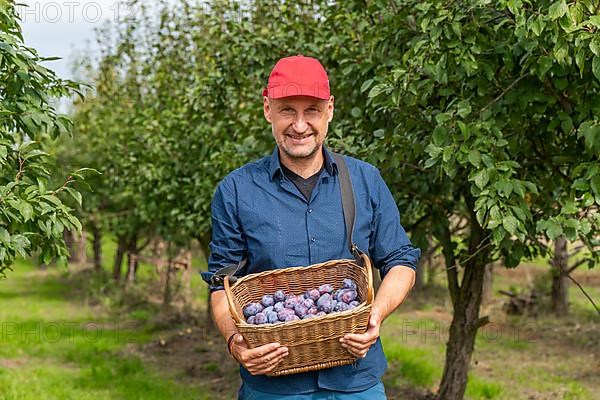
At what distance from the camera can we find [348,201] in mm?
3299

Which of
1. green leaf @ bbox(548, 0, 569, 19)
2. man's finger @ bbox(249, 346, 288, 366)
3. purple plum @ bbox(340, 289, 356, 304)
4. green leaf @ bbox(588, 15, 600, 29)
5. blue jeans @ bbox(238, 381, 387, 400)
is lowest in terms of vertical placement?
blue jeans @ bbox(238, 381, 387, 400)

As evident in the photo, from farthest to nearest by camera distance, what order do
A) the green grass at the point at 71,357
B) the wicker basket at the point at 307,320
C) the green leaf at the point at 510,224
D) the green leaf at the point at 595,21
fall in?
the green grass at the point at 71,357 → the green leaf at the point at 510,224 → the green leaf at the point at 595,21 → the wicker basket at the point at 307,320

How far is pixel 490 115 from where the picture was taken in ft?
16.6

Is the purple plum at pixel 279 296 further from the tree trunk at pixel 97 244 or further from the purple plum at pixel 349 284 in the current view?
the tree trunk at pixel 97 244

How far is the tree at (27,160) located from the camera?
4.37m

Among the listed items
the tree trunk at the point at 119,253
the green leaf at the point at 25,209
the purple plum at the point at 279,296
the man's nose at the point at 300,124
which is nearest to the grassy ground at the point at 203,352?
the tree trunk at the point at 119,253

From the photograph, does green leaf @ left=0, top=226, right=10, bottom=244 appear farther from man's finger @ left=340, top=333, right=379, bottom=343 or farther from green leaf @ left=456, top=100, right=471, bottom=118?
green leaf @ left=456, top=100, right=471, bottom=118

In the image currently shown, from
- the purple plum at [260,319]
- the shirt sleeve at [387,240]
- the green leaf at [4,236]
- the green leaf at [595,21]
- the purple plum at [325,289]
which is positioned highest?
the green leaf at [595,21]

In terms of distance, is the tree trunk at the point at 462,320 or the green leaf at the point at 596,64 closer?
the green leaf at the point at 596,64

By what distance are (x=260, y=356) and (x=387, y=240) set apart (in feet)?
2.46

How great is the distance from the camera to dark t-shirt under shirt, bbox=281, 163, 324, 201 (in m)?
3.34

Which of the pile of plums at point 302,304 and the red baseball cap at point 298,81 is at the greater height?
the red baseball cap at point 298,81

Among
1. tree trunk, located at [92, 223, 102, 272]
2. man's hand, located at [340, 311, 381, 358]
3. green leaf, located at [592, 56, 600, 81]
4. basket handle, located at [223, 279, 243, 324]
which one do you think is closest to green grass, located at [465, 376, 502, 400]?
green leaf, located at [592, 56, 600, 81]

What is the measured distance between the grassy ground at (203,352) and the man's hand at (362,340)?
5650mm
